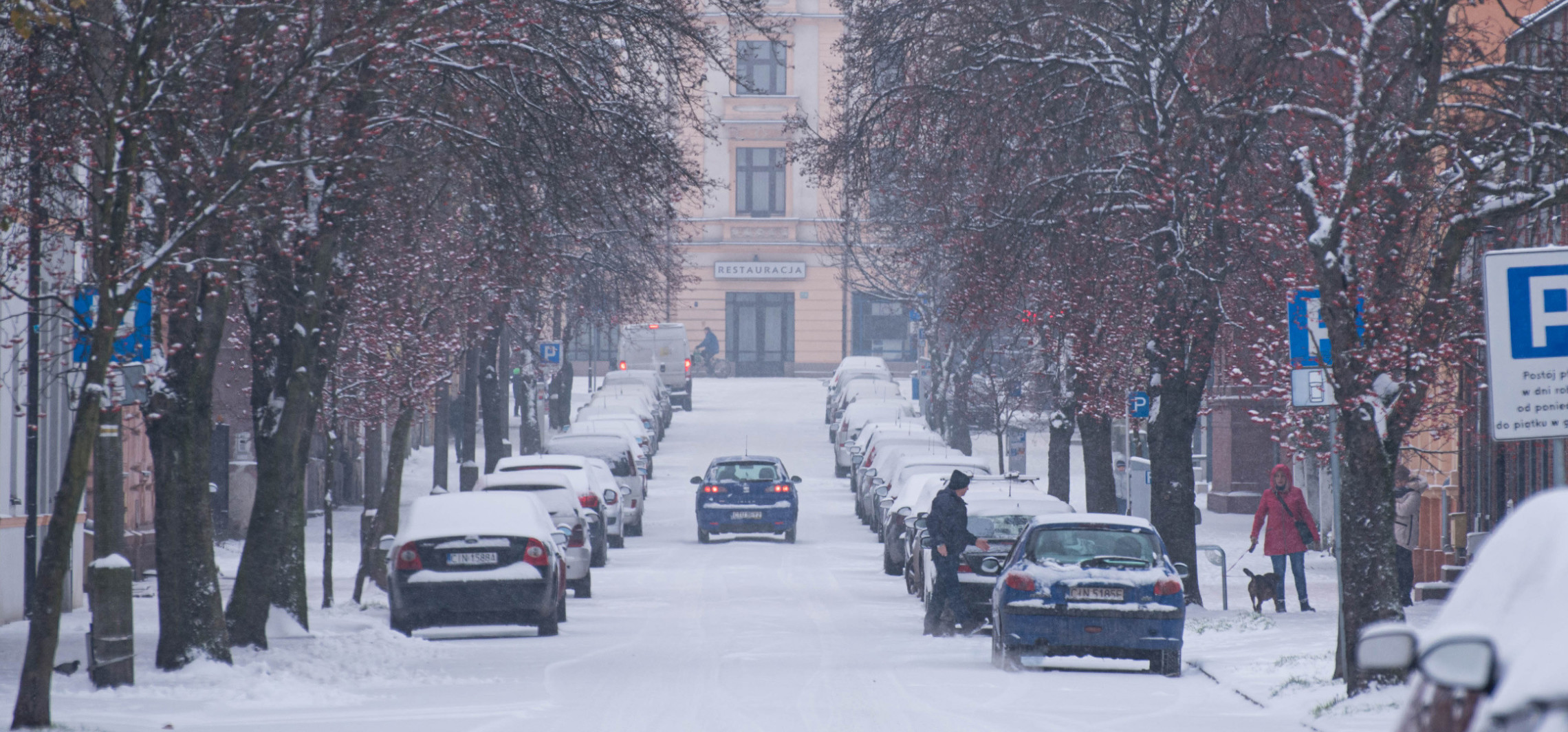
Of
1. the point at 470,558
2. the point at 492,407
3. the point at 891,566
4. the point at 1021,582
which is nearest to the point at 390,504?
the point at 891,566

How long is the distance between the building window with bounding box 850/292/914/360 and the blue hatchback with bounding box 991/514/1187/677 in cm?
6471

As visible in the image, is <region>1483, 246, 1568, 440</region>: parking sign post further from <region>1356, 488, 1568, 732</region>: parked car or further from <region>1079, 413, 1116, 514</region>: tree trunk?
<region>1079, 413, 1116, 514</region>: tree trunk

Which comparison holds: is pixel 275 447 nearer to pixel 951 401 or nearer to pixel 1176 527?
pixel 1176 527

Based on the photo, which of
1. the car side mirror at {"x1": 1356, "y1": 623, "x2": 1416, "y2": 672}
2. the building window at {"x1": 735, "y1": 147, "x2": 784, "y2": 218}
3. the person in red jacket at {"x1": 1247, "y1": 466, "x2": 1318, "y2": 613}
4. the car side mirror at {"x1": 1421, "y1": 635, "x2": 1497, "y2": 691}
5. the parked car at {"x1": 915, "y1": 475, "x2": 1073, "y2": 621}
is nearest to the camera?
the car side mirror at {"x1": 1421, "y1": 635, "x2": 1497, "y2": 691}

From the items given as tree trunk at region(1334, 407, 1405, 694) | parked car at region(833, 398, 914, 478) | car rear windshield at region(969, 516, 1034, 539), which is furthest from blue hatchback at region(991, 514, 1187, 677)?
parked car at region(833, 398, 914, 478)

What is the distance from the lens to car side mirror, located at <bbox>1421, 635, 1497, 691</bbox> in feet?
12.1

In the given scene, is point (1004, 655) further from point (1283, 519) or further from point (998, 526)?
point (1283, 519)

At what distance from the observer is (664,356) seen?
64.2 m

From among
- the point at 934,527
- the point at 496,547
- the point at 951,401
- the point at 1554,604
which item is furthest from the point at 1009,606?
the point at 951,401

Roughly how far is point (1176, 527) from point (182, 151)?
1184 centimetres

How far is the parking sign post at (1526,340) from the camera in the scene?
9281mm

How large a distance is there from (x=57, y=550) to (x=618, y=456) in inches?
929

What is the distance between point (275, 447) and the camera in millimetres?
15562

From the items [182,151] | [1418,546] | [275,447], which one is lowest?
[1418,546]
